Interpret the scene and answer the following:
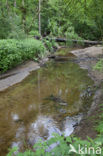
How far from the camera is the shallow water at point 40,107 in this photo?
357cm

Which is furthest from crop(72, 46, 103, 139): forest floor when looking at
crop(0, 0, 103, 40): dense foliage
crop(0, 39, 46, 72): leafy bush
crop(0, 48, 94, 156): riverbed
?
crop(0, 39, 46, 72): leafy bush

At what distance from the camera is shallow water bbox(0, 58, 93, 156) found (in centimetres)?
357

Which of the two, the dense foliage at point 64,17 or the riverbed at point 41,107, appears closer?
the riverbed at point 41,107

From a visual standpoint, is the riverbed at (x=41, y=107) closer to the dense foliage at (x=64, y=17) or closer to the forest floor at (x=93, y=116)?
the forest floor at (x=93, y=116)

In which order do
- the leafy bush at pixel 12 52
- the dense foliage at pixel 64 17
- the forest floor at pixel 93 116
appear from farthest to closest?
the leafy bush at pixel 12 52 < the dense foliage at pixel 64 17 < the forest floor at pixel 93 116

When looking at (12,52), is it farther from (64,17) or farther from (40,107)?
(64,17)

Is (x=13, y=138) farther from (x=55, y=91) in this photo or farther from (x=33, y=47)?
(x=33, y=47)

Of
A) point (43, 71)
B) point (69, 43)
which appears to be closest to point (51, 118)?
point (43, 71)

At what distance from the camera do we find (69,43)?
57.6ft

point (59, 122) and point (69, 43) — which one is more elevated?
point (69, 43)

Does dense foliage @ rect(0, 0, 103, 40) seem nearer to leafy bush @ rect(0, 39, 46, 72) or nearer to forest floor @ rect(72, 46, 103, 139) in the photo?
leafy bush @ rect(0, 39, 46, 72)

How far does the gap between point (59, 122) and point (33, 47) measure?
21.4ft

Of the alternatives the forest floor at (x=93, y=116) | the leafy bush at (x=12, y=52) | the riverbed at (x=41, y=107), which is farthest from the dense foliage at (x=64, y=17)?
the riverbed at (x=41, y=107)

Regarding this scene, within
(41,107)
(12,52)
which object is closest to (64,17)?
(12,52)
